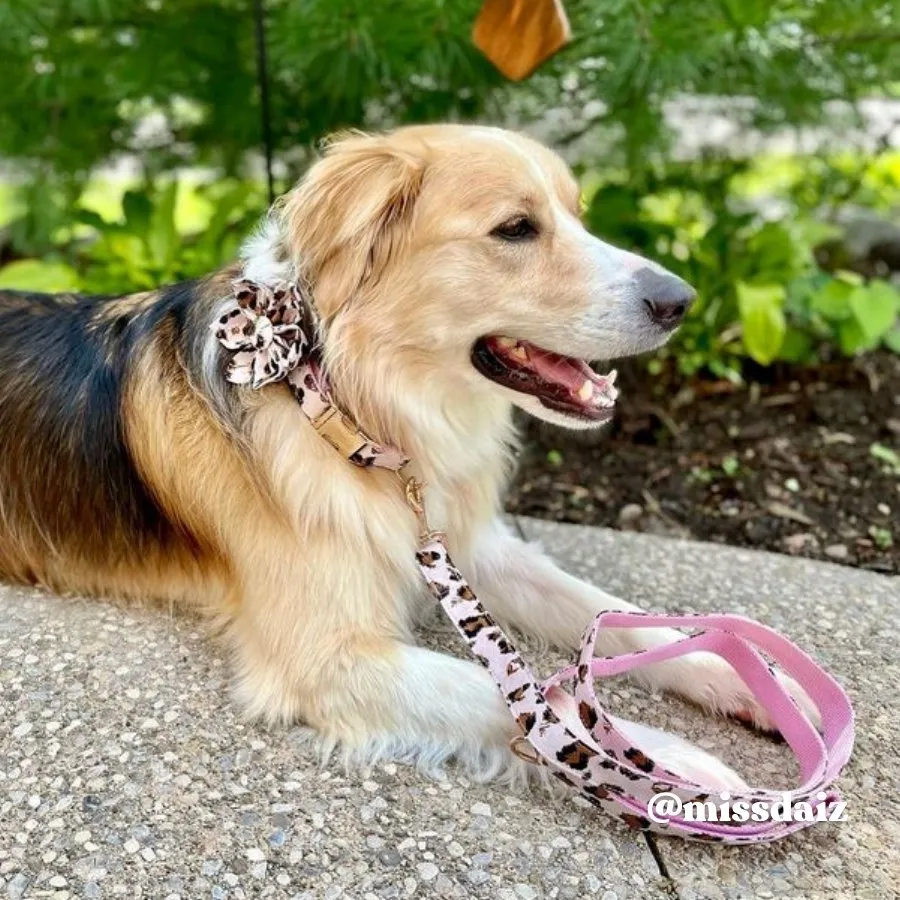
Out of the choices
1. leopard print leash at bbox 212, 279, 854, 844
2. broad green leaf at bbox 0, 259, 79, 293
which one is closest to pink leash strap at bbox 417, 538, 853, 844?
leopard print leash at bbox 212, 279, 854, 844

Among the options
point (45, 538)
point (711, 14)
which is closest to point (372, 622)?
point (45, 538)

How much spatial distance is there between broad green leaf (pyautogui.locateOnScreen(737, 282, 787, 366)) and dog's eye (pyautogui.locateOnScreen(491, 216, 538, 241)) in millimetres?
2299

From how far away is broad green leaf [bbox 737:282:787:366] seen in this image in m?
4.47

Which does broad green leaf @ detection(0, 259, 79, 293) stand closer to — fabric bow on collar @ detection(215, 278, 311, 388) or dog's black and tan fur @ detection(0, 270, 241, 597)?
dog's black and tan fur @ detection(0, 270, 241, 597)

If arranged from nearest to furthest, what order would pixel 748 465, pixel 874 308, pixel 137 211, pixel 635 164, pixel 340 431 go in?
pixel 340 431, pixel 748 465, pixel 874 308, pixel 137 211, pixel 635 164

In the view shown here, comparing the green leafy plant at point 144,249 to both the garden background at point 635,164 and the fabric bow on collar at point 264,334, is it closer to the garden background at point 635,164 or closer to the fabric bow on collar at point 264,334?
the garden background at point 635,164

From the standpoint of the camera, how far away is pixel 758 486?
Answer: 3.96m

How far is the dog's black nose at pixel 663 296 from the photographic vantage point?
94.5 inches

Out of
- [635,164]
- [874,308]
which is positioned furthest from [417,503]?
[635,164]

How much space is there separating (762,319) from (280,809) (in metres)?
3.20

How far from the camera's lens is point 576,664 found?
93.7 inches

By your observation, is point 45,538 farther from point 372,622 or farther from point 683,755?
point 683,755

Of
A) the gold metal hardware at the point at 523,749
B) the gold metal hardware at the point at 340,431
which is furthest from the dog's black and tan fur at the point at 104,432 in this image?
the gold metal hardware at the point at 523,749

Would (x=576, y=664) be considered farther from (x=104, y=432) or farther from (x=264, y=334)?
(x=104, y=432)
